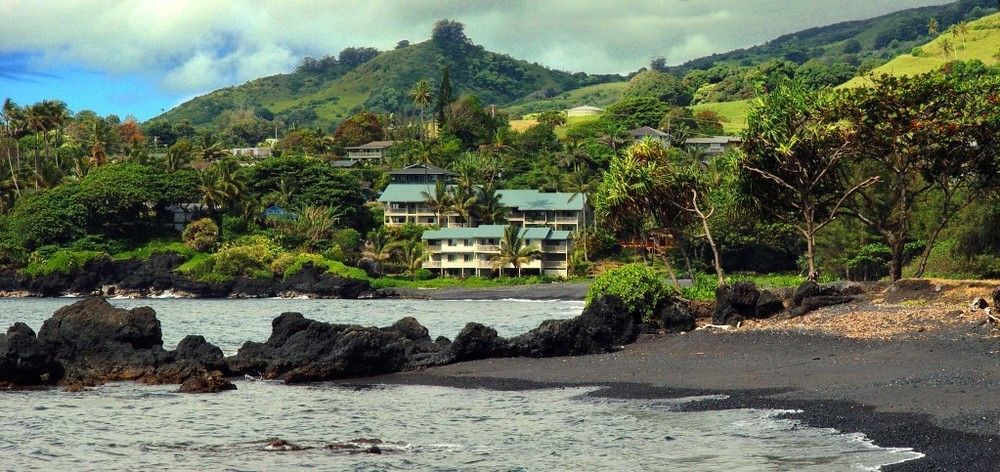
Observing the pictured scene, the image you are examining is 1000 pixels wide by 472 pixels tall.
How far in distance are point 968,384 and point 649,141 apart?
102 feet

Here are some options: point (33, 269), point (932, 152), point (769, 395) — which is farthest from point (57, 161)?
point (769, 395)

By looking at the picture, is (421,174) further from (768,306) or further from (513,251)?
(768,306)

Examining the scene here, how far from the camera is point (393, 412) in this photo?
111 ft

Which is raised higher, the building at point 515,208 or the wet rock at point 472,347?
the building at point 515,208

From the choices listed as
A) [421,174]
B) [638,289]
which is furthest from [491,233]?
[638,289]

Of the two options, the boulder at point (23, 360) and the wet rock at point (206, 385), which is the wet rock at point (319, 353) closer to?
the wet rock at point (206, 385)

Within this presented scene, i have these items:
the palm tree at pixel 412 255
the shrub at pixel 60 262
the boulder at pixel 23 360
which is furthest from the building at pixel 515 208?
the boulder at pixel 23 360

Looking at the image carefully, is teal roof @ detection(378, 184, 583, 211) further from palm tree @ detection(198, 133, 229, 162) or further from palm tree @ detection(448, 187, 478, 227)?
palm tree @ detection(198, 133, 229, 162)

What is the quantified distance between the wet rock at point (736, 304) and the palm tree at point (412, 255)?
7233cm

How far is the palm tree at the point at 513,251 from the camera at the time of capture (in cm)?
11556

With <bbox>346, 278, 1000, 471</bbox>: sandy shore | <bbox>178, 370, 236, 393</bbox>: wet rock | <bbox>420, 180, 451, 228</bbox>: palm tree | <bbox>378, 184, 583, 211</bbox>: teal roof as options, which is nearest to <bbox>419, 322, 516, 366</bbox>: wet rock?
<bbox>346, 278, 1000, 471</bbox>: sandy shore

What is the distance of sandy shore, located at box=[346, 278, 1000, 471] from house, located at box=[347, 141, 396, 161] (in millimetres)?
131150

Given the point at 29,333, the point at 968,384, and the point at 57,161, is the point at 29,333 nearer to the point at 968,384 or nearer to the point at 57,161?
the point at 968,384

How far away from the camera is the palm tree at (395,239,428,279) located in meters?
119
